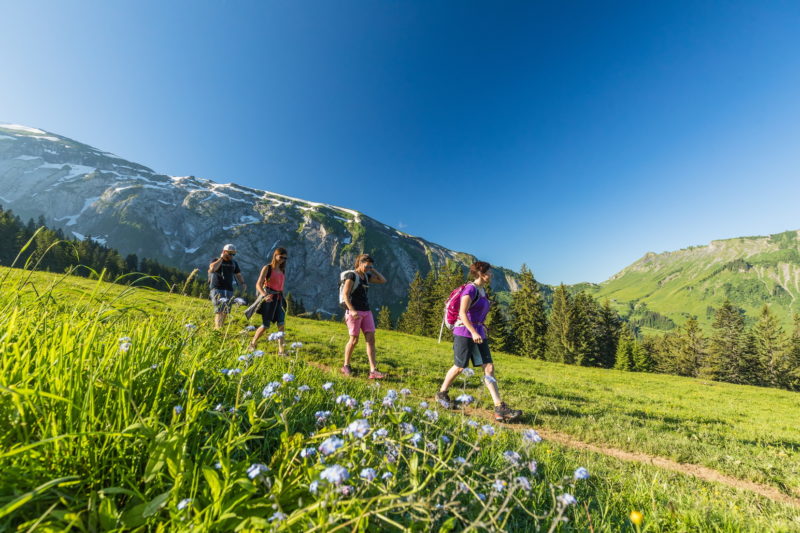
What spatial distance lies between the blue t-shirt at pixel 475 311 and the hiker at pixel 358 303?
2.46 m

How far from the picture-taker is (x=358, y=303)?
8250mm

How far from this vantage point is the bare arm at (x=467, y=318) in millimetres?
6347

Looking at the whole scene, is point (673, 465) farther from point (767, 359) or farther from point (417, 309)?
point (767, 359)

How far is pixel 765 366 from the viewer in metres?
56.9

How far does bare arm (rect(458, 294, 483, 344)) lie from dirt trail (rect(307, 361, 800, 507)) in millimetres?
1593

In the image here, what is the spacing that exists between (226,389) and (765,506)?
627 centimetres

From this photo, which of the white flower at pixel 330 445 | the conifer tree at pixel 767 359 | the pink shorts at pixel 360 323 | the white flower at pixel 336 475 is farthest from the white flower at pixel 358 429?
the conifer tree at pixel 767 359

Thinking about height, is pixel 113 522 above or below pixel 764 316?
below

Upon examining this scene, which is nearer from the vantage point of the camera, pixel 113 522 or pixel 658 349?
pixel 113 522

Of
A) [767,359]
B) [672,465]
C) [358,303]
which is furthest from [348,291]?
[767,359]

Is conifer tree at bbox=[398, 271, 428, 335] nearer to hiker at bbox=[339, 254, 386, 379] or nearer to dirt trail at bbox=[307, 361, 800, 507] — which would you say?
hiker at bbox=[339, 254, 386, 379]

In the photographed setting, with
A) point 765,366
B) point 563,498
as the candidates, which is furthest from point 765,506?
point 765,366

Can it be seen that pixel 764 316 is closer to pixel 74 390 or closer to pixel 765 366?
pixel 765 366

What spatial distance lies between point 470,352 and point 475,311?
892mm
